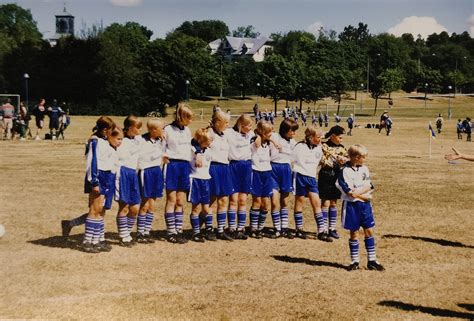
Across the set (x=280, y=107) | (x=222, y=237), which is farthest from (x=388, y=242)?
(x=280, y=107)

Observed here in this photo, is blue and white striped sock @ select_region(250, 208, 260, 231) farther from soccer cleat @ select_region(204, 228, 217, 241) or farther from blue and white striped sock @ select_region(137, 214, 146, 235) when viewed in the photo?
blue and white striped sock @ select_region(137, 214, 146, 235)

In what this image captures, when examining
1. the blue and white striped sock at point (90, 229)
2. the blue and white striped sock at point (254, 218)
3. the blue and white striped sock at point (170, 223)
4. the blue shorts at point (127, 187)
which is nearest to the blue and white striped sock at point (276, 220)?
the blue and white striped sock at point (254, 218)

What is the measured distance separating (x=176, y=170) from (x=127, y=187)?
1.00 m

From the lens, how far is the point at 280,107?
106438mm

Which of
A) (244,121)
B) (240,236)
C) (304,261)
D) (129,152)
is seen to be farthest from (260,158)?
(129,152)

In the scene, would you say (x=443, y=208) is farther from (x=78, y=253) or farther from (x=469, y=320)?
(x=78, y=253)

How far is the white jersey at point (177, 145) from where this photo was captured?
35.4ft

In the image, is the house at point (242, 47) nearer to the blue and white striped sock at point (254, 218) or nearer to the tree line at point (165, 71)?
the tree line at point (165, 71)

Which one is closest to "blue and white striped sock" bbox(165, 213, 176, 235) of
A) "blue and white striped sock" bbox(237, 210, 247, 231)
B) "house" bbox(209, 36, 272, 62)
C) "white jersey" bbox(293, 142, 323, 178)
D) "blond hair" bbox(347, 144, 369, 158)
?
"blue and white striped sock" bbox(237, 210, 247, 231)

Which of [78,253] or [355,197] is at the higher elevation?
[355,197]

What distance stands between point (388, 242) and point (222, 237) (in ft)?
10.7

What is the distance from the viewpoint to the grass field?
23.5 feet

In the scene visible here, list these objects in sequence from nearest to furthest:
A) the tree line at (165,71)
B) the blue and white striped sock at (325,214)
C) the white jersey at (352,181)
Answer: the white jersey at (352,181), the blue and white striped sock at (325,214), the tree line at (165,71)

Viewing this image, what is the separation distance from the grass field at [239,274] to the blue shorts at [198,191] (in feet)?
2.82
